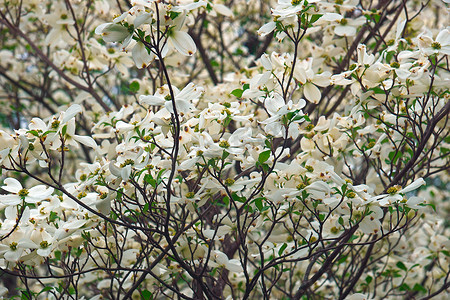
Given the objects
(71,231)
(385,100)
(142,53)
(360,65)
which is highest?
(142,53)

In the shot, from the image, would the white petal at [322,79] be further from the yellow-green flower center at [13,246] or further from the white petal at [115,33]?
the yellow-green flower center at [13,246]

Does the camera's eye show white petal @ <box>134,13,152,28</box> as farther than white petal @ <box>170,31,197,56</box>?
No

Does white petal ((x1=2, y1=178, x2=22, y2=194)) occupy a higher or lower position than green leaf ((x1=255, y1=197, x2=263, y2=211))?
higher

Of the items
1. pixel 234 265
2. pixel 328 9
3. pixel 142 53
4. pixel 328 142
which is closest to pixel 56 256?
pixel 234 265

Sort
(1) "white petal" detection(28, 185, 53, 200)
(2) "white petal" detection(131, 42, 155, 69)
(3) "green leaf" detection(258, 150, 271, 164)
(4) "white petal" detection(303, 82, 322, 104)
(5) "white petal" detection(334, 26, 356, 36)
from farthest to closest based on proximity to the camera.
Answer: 1. (5) "white petal" detection(334, 26, 356, 36)
2. (4) "white petal" detection(303, 82, 322, 104)
3. (1) "white petal" detection(28, 185, 53, 200)
4. (3) "green leaf" detection(258, 150, 271, 164)
5. (2) "white petal" detection(131, 42, 155, 69)

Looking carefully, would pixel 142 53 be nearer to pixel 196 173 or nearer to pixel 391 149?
pixel 196 173

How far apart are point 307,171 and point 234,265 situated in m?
0.43

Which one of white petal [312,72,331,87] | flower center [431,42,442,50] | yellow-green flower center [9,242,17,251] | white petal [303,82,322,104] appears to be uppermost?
flower center [431,42,442,50]

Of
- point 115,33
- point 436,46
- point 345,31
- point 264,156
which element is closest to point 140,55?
point 115,33

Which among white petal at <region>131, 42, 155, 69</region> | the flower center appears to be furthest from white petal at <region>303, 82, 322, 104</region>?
white petal at <region>131, 42, 155, 69</region>

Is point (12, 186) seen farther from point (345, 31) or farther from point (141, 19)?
point (345, 31)

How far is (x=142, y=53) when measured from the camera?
1538 mm

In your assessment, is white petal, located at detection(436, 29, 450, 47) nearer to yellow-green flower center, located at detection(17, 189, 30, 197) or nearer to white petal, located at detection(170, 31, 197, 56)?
white petal, located at detection(170, 31, 197, 56)

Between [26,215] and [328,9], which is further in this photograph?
[328,9]
